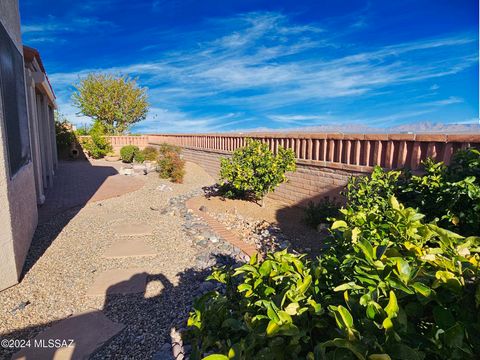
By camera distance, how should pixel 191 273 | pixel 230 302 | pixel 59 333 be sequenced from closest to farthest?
pixel 230 302 < pixel 59 333 < pixel 191 273

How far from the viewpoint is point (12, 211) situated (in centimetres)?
367

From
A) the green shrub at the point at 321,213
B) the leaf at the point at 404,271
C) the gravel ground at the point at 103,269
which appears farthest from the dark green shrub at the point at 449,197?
the gravel ground at the point at 103,269

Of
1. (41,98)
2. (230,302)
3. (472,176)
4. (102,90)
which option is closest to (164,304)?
(230,302)

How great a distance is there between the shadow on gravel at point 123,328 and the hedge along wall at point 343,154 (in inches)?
157

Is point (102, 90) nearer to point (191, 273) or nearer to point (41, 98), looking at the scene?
point (41, 98)

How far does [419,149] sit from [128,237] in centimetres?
519

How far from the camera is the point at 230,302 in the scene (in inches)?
65.5

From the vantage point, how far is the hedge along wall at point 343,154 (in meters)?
4.94

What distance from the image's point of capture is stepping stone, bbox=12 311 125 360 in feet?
8.14

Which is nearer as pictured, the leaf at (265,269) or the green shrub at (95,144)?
the leaf at (265,269)

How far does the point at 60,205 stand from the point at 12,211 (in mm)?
4023

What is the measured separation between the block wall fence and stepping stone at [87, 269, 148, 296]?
4.43 m

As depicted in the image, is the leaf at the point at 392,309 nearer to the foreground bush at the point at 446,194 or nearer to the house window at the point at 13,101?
the foreground bush at the point at 446,194

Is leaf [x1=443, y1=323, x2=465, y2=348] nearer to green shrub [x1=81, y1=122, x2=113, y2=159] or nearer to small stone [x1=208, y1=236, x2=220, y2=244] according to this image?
small stone [x1=208, y1=236, x2=220, y2=244]
